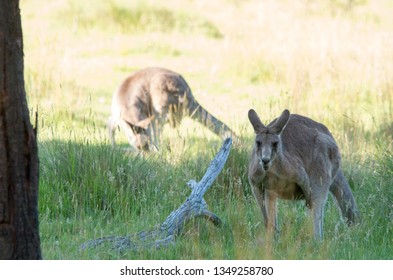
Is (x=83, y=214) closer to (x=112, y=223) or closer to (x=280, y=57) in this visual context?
(x=112, y=223)

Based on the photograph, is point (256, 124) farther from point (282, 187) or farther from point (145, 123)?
point (145, 123)

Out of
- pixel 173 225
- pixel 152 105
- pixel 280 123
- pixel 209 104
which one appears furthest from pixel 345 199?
pixel 209 104

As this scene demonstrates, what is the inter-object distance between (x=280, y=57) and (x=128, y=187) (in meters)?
6.07

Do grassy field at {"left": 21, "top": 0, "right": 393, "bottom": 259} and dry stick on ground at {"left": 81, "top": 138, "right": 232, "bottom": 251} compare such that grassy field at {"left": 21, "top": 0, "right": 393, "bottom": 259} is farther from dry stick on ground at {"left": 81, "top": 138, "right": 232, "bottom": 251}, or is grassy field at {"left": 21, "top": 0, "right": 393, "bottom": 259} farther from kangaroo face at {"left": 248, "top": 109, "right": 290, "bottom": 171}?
kangaroo face at {"left": 248, "top": 109, "right": 290, "bottom": 171}

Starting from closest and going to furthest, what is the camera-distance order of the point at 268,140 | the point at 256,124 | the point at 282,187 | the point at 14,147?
the point at 14,147, the point at 268,140, the point at 256,124, the point at 282,187

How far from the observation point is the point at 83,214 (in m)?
6.82

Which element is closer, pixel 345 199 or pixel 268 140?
pixel 268 140

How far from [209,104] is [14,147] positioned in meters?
7.12

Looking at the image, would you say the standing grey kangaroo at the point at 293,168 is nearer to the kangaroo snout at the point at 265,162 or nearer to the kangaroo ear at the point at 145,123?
the kangaroo snout at the point at 265,162

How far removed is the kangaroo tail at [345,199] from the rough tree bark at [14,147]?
282 centimetres

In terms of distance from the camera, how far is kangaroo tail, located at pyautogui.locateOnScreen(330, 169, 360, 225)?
6668 mm

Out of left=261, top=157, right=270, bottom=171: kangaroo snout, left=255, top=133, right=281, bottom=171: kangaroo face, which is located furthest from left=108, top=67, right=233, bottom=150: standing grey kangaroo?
left=261, top=157, right=270, bottom=171: kangaroo snout

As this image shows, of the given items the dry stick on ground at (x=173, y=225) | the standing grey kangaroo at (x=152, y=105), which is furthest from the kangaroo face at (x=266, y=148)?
the standing grey kangaroo at (x=152, y=105)

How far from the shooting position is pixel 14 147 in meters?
4.58
